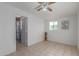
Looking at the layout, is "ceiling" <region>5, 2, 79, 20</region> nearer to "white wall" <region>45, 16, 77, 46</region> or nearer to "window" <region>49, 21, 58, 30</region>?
"white wall" <region>45, 16, 77, 46</region>

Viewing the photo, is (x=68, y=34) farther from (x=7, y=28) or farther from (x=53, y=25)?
(x=7, y=28)

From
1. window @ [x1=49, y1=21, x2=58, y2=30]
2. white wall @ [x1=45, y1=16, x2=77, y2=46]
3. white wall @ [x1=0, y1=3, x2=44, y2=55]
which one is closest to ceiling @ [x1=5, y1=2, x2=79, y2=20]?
white wall @ [x1=0, y1=3, x2=44, y2=55]

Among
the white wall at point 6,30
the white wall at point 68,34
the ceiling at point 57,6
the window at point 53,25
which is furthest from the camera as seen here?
the window at point 53,25

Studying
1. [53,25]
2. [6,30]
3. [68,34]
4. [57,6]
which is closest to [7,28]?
[6,30]

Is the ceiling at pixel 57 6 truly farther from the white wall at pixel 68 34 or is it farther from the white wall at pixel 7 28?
the white wall at pixel 68 34

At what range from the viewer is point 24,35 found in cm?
509

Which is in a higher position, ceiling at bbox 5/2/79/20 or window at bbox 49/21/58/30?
ceiling at bbox 5/2/79/20

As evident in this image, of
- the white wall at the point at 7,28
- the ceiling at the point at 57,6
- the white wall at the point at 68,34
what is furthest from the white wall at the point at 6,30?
the white wall at the point at 68,34

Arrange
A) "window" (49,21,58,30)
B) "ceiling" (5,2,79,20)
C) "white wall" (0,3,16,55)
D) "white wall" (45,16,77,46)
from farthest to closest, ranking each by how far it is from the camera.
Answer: "window" (49,21,58,30), "white wall" (45,16,77,46), "white wall" (0,3,16,55), "ceiling" (5,2,79,20)

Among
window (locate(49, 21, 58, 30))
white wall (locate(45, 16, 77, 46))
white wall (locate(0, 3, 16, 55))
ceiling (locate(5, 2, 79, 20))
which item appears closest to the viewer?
ceiling (locate(5, 2, 79, 20))

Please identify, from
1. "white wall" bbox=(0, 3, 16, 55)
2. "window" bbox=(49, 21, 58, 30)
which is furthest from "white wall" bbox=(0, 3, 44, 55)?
"window" bbox=(49, 21, 58, 30)

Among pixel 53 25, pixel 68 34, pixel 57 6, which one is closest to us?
pixel 57 6

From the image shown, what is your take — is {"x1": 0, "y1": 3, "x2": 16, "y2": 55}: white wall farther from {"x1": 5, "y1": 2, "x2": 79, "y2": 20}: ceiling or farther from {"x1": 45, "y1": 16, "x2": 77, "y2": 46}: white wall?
{"x1": 45, "y1": 16, "x2": 77, "y2": 46}: white wall

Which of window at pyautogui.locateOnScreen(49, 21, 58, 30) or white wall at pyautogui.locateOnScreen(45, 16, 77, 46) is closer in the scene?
white wall at pyautogui.locateOnScreen(45, 16, 77, 46)
